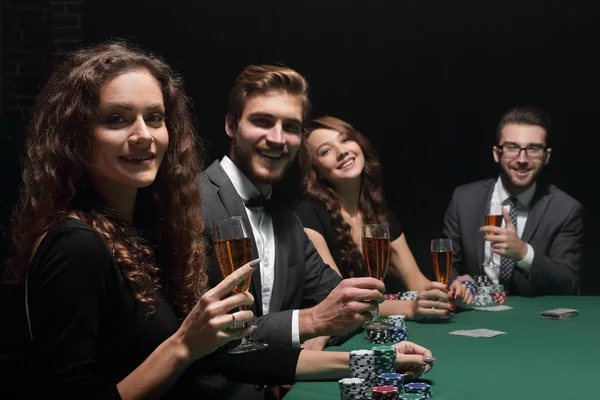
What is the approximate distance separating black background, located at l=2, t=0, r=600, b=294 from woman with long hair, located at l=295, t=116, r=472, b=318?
1601mm

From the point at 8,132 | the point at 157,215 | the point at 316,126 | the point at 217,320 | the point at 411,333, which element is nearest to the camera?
the point at 217,320

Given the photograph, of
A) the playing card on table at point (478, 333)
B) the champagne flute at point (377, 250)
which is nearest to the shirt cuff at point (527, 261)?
the playing card on table at point (478, 333)

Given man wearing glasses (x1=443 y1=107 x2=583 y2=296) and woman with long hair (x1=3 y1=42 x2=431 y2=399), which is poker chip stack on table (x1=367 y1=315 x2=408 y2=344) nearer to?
woman with long hair (x1=3 y1=42 x2=431 y2=399)

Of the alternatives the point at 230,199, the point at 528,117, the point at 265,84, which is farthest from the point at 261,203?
the point at 528,117

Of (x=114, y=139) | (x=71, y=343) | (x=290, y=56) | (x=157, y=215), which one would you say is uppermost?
(x=290, y=56)

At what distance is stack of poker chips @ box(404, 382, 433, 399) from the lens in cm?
182

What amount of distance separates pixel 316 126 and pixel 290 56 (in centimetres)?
168

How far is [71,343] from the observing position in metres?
1.58

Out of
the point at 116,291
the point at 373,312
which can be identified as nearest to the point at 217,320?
the point at 116,291

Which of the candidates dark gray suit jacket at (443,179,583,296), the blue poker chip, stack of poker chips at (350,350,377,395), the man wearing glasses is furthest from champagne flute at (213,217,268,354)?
the man wearing glasses

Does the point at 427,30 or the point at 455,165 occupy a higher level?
the point at 427,30

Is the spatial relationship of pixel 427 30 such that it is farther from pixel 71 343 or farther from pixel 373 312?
pixel 71 343

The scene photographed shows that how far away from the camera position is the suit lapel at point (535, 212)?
411cm

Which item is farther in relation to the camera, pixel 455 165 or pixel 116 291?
pixel 455 165
